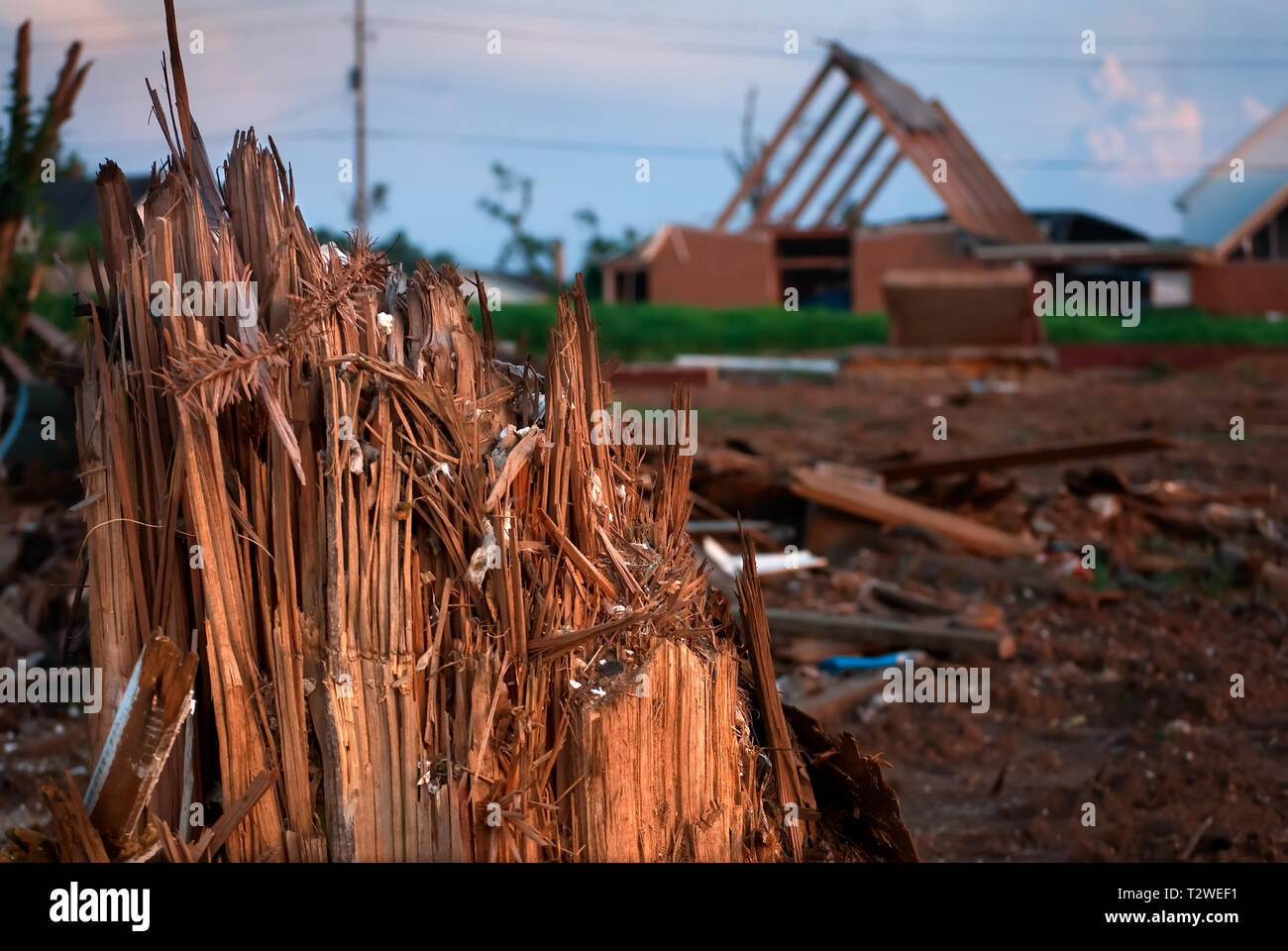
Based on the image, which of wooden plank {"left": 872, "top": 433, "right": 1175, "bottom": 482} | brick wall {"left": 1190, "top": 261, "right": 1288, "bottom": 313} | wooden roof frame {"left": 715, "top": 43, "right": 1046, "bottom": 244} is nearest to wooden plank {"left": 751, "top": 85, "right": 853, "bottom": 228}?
wooden roof frame {"left": 715, "top": 43, "right": 1046, "bottom": 244}

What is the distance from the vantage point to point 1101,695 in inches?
262

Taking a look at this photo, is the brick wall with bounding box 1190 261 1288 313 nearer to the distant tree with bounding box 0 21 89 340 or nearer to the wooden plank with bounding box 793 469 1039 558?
the wooden plank with bounding box 793 469 1039 558

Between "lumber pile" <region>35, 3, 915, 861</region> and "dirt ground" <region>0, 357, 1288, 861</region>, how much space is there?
5.44ft

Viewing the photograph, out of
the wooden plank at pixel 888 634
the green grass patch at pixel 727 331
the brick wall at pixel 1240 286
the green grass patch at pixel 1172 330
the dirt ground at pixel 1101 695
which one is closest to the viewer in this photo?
the dirt ground at pixel 1101 695

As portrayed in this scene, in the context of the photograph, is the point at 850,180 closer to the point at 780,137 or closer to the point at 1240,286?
the point at 780,137

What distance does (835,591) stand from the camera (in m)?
8.48

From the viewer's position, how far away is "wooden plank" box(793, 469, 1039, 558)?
934 cm

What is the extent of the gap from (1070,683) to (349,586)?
545cm

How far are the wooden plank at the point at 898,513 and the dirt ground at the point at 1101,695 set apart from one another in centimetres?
21

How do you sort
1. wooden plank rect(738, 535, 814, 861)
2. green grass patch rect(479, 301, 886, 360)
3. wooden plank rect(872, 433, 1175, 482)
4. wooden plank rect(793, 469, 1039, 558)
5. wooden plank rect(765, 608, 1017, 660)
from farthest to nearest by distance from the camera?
green grass patch rect(479, 301, 886, 360), wooden plank rect(872, 433, 1175, 482), wooden plank rect(793, 469, 1039, 558), wooden plank rect(765, 608, 1017, 660), wooden plank rect(738, 535, 814, 861)

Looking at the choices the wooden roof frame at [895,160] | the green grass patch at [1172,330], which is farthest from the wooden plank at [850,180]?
the green grass patch at [1172,330]

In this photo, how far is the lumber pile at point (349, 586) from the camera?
244cm

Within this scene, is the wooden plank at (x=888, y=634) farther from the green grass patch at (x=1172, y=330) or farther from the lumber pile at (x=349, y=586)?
the green grass patch at (x=1172, y=330)

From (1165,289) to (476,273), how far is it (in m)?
33.2
